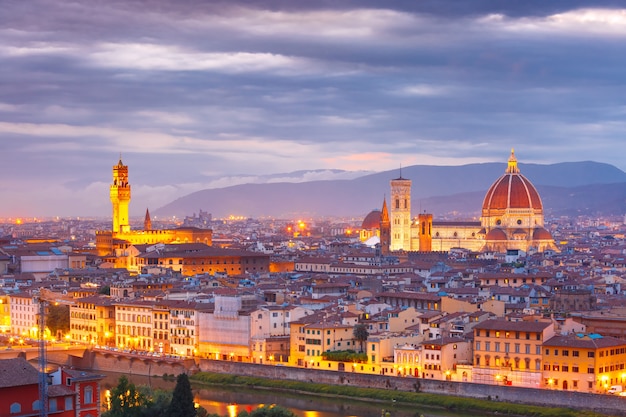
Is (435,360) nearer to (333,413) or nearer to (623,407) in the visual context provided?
(333,413)

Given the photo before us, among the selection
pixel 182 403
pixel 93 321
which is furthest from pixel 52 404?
pixel 93 321

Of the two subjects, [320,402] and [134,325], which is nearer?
[320,402]

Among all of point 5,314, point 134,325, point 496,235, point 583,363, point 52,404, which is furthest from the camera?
point 496,235

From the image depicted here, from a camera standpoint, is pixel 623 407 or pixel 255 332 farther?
pixel 255 332

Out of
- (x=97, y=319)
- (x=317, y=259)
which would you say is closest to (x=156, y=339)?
(x=97, y=319)

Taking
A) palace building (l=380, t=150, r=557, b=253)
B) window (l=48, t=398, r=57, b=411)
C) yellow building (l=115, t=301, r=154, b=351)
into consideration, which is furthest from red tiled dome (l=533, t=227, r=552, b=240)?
window (l=48, t=398, r=57, b=411)

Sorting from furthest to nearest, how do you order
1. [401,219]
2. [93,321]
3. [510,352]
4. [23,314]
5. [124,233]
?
[401,219] → [124,233] → [23,314] → [93,321] → [510,352]

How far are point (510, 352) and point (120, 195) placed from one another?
78.0 metres

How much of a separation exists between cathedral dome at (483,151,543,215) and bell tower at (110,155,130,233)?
31.5m

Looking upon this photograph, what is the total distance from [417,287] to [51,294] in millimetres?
16598

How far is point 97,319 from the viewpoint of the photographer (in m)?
56.7

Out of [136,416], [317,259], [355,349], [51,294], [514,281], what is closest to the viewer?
[136,416]

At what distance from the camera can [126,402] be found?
32594 millimetres

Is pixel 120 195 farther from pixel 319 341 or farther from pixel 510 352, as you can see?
pixel 510 352
